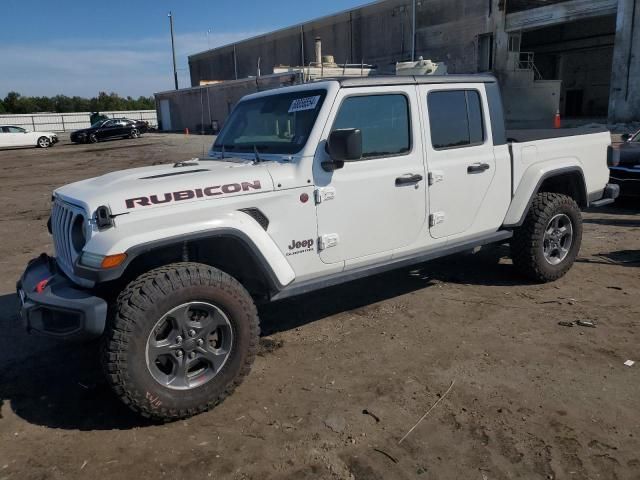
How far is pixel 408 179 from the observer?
4211 mm

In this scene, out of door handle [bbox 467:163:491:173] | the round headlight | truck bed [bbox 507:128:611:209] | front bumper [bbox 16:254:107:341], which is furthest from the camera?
truck bed [bbox 507:128:611:209]

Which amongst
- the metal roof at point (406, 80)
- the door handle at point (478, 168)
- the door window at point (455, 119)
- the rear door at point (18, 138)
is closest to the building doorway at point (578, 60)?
the rear door at point (18, 138)

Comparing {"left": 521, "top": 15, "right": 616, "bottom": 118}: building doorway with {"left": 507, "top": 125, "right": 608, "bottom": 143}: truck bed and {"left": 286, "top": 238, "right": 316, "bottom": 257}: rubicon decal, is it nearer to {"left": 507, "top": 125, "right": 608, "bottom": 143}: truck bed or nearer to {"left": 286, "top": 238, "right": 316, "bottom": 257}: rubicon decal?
{"left": 507, "top": 125, "right": 608, "bottom": 143}: truck bed

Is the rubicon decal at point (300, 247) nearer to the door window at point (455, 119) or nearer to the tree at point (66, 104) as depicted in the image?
the door window at point (455, 119)

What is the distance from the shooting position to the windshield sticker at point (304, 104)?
13.0 ft

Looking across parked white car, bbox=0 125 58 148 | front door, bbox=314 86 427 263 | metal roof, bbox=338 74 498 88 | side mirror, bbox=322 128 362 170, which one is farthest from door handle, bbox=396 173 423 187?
parked white car, bbox=0 125 58 148

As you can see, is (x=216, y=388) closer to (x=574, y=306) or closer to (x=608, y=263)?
(x=574, y=306)

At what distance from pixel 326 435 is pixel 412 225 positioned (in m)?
1.89

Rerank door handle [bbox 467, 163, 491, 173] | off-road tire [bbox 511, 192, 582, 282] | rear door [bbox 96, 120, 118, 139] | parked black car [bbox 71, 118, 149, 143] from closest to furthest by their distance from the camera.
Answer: door handle [bbox 467, 163, 491, 173] → off-road tire [bbox 511, 192, 582, 282] → parked black car [bbox 71, 118, 149, 143] → rear door [bbox 96, 120, 118, 139]

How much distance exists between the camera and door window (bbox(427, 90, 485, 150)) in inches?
175

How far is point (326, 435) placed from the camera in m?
3.08

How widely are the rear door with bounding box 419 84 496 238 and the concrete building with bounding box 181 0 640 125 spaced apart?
23.3m

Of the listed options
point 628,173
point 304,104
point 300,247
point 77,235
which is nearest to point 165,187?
point 77,235

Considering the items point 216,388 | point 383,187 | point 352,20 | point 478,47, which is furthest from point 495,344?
point 352,20
